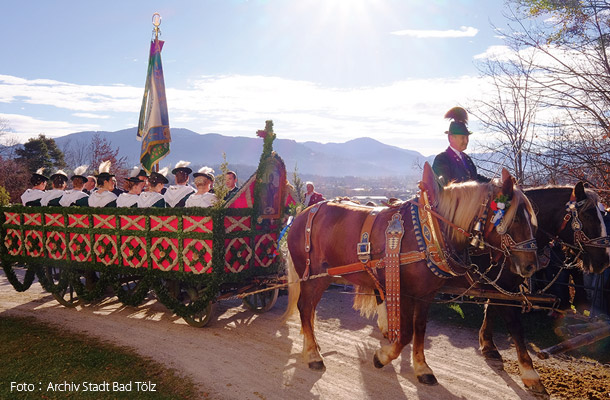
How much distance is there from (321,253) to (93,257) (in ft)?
16.3

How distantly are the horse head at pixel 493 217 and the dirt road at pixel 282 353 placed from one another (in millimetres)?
1743

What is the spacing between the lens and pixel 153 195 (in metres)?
7.96

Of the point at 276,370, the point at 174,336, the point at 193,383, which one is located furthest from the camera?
the point at 174,336

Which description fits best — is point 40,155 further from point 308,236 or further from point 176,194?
point 308,236

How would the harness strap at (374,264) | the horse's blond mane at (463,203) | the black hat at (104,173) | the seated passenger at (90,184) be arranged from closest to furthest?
the horse's blond mane at (463,203)
the harness strap at (374,264)
the black hat at (104,173)
the seated passenger at (90,184)

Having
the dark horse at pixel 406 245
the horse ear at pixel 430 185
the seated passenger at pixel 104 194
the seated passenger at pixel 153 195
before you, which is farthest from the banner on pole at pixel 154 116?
the horse ear at pixel 430 185

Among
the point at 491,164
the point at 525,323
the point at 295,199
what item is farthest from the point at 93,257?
the point at 491,164

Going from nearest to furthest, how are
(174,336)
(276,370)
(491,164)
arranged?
(276,370)
(174,336)
(491,164)

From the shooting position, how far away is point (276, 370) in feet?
18.1

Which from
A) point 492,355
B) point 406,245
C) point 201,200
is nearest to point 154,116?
point 201,200

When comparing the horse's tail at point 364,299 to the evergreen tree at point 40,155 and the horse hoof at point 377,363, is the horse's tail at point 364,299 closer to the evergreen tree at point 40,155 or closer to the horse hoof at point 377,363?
the horse hoof at point 377,363

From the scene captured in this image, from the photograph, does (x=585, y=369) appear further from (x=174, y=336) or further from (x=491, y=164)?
(x=491, y=164)

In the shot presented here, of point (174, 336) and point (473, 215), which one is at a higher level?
point (473, 215)

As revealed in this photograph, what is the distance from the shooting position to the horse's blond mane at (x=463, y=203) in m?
4.51
